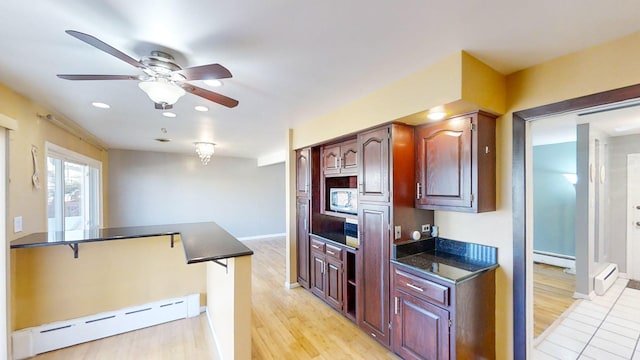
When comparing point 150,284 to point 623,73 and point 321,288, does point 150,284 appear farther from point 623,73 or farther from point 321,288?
point 623,73

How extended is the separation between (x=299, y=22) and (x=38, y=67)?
1.98 metres

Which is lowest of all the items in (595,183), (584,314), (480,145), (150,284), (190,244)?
(584,314)

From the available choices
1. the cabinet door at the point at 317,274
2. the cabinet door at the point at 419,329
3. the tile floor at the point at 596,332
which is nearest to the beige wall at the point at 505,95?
the cabinet door at the point at 419,329

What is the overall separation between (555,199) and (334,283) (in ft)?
14.5

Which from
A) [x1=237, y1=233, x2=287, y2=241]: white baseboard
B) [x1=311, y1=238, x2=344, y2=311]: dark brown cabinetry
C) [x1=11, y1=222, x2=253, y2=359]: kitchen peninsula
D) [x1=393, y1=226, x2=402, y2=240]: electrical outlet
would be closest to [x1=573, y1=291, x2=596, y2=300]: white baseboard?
[x1=393, y1=226, x2=402, y2=240]: electrical outlet

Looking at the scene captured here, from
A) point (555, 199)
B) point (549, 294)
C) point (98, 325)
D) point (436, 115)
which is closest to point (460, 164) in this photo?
point (436, 115)

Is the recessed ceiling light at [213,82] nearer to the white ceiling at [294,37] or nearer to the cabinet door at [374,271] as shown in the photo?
the white ceiling at [294,37]

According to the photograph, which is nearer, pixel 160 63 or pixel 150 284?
pixel 160 63

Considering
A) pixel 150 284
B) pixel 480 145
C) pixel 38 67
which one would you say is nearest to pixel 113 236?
pixel 150 284

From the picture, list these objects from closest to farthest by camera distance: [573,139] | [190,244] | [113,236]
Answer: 1. [190,244]
2. [113,236]
3. [573,139]

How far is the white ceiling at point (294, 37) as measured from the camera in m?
1.23

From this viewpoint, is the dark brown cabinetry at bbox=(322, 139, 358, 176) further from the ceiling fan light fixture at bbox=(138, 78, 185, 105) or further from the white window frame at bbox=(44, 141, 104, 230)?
the white window frame at bbox=(44, 141, 104, 230)

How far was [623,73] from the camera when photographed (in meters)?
1.50

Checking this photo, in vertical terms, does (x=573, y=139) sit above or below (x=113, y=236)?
above
